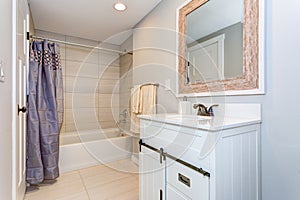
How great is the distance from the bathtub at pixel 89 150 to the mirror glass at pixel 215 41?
1.68m

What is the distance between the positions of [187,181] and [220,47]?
104 cm

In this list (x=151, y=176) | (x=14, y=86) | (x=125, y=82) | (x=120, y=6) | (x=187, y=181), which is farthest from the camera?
(x=125, y=82)

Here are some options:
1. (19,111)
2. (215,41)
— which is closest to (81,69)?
(19,111)

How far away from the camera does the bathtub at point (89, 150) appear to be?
2.29 m

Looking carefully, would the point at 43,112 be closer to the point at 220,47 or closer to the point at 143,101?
the point at 143,101

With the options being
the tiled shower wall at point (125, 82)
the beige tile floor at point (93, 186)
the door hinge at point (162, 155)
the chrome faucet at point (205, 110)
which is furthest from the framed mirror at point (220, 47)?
the tiled shower wall at point (125, 82)

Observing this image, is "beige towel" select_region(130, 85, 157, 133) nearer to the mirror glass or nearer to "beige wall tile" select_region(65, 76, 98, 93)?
the mirror glass

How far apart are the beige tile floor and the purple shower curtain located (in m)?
0.13

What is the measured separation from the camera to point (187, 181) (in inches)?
38.0

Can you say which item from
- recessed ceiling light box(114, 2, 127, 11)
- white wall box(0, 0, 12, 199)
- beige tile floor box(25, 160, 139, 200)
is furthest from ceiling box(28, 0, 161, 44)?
beige tile floor box(25, 160, 139, 200)

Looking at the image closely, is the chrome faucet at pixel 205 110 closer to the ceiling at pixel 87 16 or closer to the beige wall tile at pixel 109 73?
the ceiling at pixel 87 16

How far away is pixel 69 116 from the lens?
10.1ft

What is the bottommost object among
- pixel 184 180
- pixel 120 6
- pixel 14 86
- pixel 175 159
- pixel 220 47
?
pixel 184 180

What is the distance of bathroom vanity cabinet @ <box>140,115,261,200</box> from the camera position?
825mm
